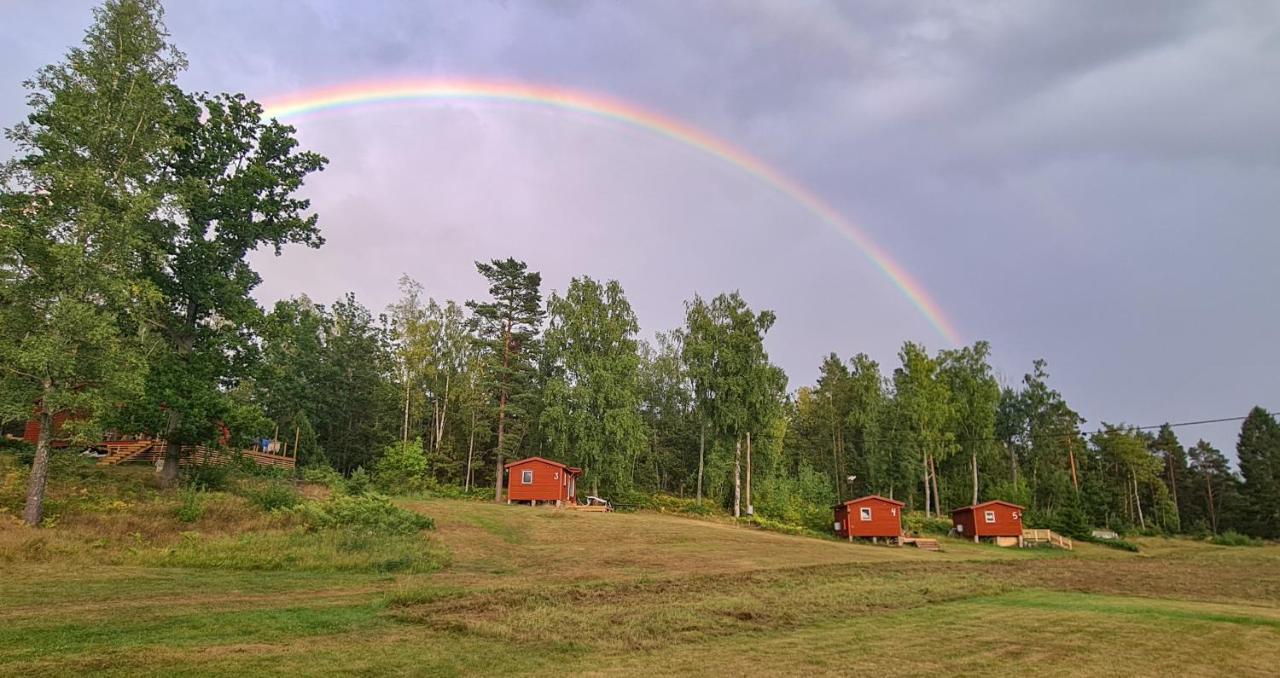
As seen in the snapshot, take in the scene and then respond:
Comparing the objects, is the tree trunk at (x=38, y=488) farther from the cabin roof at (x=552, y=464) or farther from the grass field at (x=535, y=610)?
the cabin roof at (x=552, y=464)

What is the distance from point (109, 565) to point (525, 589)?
10.3m

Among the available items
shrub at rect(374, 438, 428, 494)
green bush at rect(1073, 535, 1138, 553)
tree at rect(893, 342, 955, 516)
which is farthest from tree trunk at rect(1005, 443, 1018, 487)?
shrub at rect(374, 438, 428, 494)

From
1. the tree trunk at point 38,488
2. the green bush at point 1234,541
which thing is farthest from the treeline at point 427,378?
the green bush at point 1234,541

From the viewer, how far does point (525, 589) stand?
15008 millimetres

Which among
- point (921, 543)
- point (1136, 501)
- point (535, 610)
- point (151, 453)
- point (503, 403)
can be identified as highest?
point (503, 403)

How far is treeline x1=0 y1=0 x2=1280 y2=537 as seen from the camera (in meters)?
20.3

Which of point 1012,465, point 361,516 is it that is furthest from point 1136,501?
Result: point 361,516

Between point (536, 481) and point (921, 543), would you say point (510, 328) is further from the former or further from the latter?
point (921, 543)

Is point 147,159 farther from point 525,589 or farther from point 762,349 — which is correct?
point 762,349

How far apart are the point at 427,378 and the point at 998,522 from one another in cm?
4757

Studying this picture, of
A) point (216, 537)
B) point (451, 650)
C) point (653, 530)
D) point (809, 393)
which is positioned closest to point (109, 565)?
point (216, 537)

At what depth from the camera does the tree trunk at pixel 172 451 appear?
2506cm

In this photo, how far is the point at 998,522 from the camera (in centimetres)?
4669

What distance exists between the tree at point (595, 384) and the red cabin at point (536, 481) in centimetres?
577
